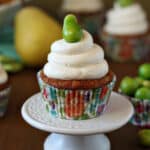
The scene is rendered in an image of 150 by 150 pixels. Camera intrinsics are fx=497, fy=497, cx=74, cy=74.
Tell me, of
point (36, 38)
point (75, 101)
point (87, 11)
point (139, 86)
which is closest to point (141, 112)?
point (139, 86)

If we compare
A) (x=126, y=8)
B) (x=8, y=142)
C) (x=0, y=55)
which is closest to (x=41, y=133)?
(x=8, y=142)

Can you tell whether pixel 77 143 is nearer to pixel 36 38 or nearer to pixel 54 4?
pixel 36 38

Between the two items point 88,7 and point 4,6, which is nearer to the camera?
point 4,6

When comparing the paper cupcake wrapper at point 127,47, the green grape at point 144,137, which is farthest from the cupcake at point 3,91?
the paper cupcake wrapper at point 127,47

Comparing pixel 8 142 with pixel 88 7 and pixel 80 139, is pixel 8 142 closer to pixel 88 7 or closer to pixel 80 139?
pixel 80 139

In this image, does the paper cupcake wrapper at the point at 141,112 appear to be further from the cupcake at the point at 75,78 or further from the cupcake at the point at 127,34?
the cupcake at the point at 127,34

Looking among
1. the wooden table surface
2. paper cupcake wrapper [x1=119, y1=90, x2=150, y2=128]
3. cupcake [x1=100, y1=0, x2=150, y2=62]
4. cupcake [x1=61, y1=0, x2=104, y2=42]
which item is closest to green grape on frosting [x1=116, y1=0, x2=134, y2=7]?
cupcake [x1=100, y1=0, x2=150, y2=62]
